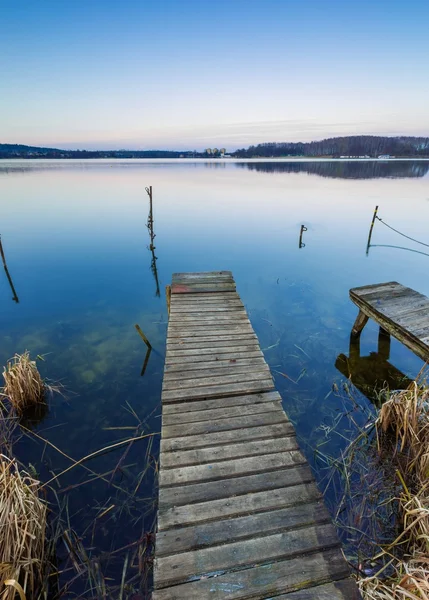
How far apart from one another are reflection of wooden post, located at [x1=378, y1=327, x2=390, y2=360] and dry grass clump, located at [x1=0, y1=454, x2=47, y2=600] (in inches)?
335

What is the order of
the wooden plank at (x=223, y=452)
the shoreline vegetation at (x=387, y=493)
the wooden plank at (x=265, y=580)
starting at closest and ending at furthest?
1. the wooden plank at (x=265, y=580)
2. the shoreline vegetation at (x=387, y=493)
3. the wooden plank at (x=223, y=452)

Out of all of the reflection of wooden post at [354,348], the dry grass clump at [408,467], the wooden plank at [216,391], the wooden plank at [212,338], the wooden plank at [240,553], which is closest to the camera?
the wooden plank at [240,553]

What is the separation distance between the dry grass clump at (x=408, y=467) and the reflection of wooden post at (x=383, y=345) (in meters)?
3.59

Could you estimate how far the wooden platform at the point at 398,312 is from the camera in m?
6.21

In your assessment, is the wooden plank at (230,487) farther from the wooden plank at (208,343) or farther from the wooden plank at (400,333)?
the wooden plank at (400,333)

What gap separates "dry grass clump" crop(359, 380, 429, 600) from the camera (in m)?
3.21

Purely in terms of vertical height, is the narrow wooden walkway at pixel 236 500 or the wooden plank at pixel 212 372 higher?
the wooden plank at pixel 212 372

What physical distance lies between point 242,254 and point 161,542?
15.9 m

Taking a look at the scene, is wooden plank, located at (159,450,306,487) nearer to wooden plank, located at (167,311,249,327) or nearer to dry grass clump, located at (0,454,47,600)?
dry grass clump, located at (0,454,47,600)

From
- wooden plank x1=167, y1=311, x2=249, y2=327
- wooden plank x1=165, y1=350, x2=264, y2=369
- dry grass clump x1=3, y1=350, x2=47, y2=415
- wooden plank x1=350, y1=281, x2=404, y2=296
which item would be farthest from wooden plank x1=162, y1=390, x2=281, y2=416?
wooden plank x1=350, y1=281, x2=404, y2=296

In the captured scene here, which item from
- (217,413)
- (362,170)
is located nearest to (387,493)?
(217,413)

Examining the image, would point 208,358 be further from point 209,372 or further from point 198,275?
point 198,275

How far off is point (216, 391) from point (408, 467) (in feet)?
10.1

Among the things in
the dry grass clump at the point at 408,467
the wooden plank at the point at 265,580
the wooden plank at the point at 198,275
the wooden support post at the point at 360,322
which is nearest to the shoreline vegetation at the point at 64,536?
the wooden plank at the point at 265,580
